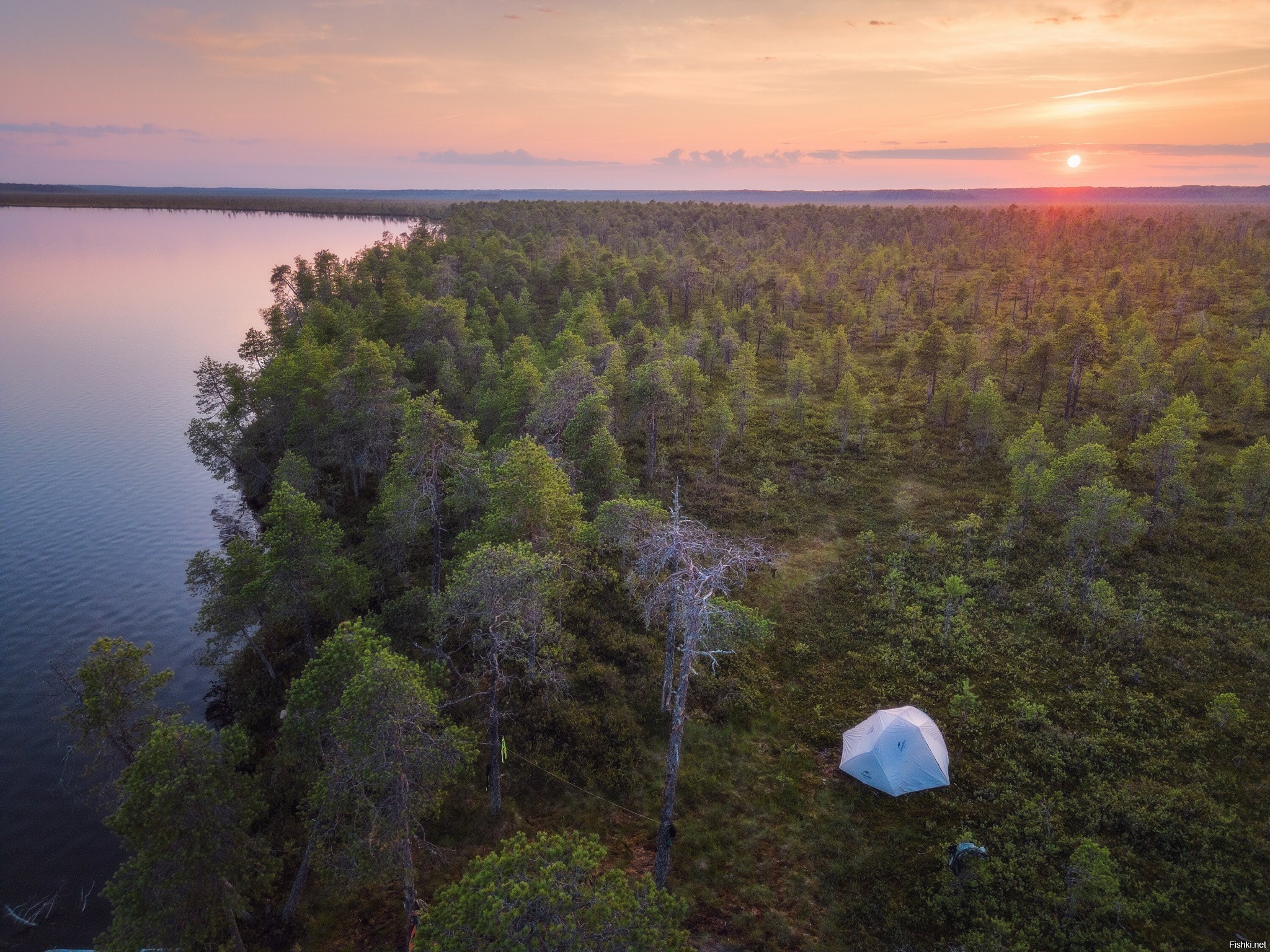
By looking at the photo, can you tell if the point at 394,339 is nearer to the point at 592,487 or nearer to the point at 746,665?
the point at 592,487

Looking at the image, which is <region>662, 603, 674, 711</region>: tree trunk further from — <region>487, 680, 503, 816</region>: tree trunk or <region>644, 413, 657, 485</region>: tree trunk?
<region>644, 413, 657, 485</region>: tree trunk

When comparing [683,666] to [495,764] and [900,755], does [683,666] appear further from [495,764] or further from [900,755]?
[900,755]

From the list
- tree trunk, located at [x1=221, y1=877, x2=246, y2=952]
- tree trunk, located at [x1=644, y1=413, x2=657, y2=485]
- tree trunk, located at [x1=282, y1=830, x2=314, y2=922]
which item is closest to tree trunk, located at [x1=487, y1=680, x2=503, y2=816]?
tree trunk, located at [x1=282, y1=830, x2=314, y2=922]

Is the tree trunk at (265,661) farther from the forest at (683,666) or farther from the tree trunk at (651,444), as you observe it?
the tree trunk at (651,444)

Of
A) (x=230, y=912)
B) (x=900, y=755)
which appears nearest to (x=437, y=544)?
(x=230, y=912)

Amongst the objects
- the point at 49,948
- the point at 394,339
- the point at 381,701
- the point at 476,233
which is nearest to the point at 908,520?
the point at 381,701

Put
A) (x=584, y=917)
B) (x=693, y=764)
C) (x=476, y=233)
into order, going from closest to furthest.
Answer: (x=584, y=917) → (x=693, y=764) → (x=476, y=233)

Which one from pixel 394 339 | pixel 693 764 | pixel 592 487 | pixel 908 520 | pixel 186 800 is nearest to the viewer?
pixel 186 800

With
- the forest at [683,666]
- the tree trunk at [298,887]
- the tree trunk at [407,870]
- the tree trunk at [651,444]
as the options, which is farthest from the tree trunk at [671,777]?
the tree trunk at [651,444]
